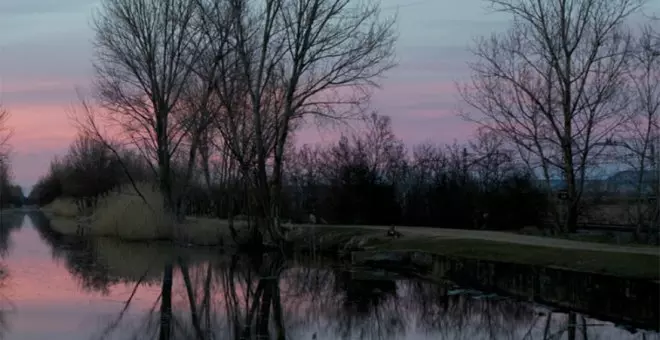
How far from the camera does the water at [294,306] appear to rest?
1466 centimetres

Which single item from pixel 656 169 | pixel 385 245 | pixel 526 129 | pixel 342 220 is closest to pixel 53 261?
pixel 385 245

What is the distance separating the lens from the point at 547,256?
19.7 meters

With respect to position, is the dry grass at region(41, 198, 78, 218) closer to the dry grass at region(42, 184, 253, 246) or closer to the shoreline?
the dry grass at region(42, 184, 253, 246)

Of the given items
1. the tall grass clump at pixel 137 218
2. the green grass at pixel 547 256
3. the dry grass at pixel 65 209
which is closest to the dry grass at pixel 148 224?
the tall grass clump at pixel 137 218

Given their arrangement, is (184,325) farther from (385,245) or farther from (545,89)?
(545,89)

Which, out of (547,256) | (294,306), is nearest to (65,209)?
(294,306)

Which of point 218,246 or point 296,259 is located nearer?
point 296,259

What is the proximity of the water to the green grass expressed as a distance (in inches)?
18.6

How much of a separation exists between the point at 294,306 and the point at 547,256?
21.1 feet

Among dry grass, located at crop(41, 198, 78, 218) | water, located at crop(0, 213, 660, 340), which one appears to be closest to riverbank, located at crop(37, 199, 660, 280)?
water, located at crop(0, 213, 660, 340)

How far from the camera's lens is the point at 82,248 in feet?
116

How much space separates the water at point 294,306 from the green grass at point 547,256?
473mm

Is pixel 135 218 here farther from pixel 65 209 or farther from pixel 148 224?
pixel 65 209

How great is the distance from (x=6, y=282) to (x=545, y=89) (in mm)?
19080
